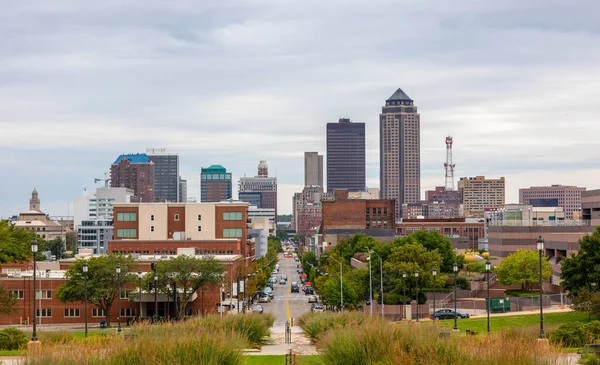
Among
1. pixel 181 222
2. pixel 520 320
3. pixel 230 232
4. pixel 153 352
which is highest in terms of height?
pixel 181 222

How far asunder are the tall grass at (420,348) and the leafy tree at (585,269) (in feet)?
133

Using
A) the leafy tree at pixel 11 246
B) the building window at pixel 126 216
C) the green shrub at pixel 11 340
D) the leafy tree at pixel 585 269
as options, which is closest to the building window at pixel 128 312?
the leafy tree at pixel 11 246

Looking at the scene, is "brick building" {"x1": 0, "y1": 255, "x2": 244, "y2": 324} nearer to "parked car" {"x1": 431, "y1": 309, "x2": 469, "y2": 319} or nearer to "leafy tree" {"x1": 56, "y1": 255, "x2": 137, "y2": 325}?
"leafy tree" {"x1": 56, "y1": 255, "x2": 137, "y2": 325}

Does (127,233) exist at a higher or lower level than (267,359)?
higher

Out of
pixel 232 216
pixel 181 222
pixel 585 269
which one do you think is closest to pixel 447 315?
pixel 585 269

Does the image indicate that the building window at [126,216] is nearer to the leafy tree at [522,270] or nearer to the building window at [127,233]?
the building window at [127,233]

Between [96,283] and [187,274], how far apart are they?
875 cm

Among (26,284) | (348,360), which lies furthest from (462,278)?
(348,360)

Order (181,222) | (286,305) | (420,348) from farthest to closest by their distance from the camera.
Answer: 1. (181,222)
2. (286,305)
3. (420,348)

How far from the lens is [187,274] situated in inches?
3738

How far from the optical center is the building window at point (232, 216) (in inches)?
6181

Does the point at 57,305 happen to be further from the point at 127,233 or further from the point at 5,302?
the point at 127,233

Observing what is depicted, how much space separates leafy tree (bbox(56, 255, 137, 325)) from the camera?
91.9 metres

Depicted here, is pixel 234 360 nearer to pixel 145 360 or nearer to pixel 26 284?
pixel 145 360
